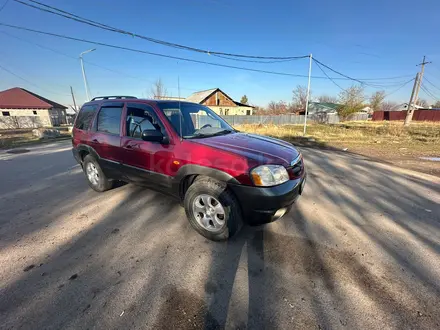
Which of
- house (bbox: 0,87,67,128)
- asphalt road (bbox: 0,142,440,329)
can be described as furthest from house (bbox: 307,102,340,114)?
asphalt road (bbox: 0,142,440,329)

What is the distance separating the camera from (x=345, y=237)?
2.83 metres

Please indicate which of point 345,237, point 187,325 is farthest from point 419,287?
point 187,325

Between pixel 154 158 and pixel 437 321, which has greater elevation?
pixel 154 158

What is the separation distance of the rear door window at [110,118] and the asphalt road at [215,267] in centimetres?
136

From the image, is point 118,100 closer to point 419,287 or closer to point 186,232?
point 186,232

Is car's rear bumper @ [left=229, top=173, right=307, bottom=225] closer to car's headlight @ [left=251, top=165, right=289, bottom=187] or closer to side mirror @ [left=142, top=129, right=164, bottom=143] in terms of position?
car's headlight @ [left=251, top=165, right=289, bottom=187]

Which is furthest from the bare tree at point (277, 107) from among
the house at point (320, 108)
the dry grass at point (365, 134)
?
the dry grass at point (365, 134)

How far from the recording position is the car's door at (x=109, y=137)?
144 inches

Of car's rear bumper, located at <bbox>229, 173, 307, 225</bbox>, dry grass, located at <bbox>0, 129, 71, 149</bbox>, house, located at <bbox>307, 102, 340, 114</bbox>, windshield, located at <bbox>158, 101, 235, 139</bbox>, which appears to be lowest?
dry grass, located at <bbox>0, 129, 71, 149</bbox>

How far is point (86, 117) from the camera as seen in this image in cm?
439

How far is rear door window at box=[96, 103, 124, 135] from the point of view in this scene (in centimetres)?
367

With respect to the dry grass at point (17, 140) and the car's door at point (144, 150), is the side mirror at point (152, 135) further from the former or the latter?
the dry grass at point (17, 140)

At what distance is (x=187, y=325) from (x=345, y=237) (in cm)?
233

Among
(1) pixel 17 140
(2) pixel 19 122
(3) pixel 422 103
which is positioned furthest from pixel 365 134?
(3) pixel 422 103
